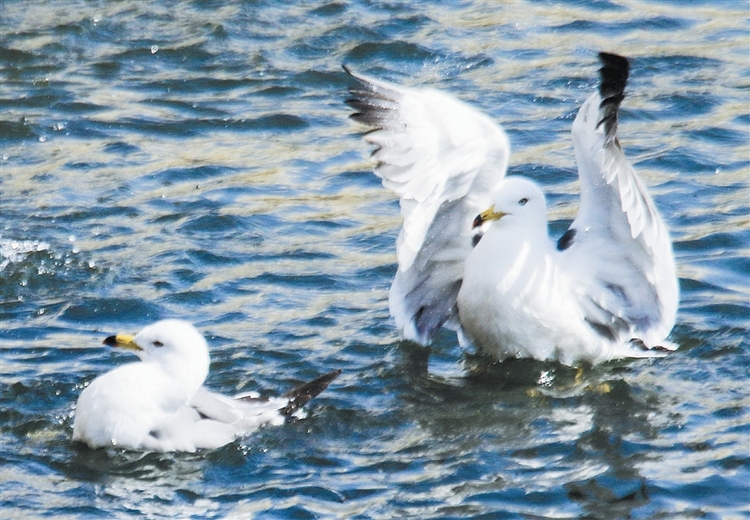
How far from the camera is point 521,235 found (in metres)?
Answer: 7.05

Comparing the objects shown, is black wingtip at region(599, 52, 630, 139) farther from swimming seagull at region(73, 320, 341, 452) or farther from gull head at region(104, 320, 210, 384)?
gull head at region(104, 320, 210, 384)

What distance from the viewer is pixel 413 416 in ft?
21.9

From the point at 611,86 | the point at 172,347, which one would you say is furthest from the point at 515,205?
the point at 172,347

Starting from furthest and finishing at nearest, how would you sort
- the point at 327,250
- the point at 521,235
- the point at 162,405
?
1. the point at 327,250
2. the point at 521,235
3. the point at 162,405

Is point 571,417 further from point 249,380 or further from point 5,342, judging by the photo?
point 5,342

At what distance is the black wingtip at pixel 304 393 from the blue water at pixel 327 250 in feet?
0.34

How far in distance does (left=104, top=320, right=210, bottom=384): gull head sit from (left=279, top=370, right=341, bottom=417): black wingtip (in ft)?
1.55

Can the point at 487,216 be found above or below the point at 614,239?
above

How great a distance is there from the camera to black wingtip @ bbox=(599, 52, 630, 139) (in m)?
6.45

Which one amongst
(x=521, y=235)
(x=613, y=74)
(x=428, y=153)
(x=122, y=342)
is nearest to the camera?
(x=122, y=342)

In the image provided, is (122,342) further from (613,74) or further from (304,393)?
(613,74)

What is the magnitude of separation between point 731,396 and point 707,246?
226cm

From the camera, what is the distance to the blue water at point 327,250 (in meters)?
5.90

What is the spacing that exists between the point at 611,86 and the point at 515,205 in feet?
2.75
